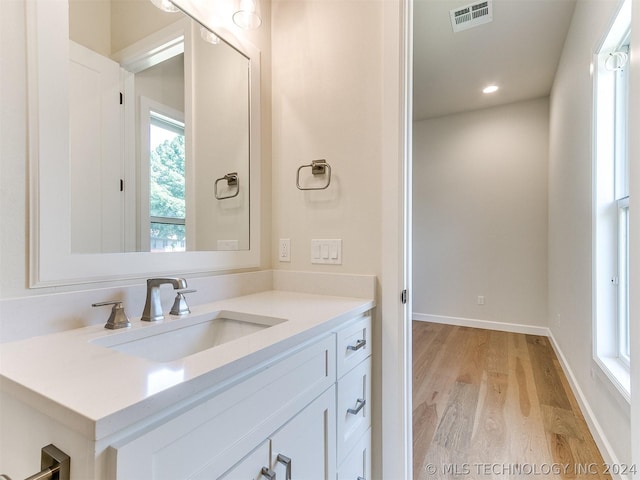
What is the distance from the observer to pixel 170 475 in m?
0.51

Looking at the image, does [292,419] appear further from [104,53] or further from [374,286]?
[104,53]

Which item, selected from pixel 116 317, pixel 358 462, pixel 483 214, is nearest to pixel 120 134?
pixel 116 317

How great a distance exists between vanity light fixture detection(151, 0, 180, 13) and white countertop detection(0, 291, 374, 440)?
1.11 metres

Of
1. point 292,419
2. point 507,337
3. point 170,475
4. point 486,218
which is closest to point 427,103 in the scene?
point 486,218

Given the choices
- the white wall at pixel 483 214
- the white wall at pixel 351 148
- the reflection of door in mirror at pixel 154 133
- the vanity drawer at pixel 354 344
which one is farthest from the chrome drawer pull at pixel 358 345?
the white wall at pixel 483 214

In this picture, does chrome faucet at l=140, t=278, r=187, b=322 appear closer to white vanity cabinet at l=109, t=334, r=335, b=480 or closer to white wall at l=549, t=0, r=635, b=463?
white vanity cabinet at l=109, t=334, r=335, b=480

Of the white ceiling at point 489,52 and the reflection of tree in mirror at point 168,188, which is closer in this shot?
the reflection of tree in mirror at point 168,188

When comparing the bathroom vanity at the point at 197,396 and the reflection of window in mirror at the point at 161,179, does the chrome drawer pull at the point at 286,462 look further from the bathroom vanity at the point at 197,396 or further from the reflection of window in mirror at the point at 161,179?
the reflection of window in mirror at the point at 161,179

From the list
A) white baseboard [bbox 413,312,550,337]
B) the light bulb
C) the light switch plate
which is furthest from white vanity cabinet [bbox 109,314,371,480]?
the light bulb

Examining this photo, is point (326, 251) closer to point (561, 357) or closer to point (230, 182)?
point (230, 182)

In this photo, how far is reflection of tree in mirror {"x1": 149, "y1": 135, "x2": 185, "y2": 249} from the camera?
1.12 meters

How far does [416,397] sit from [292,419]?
A: 1.72 meters

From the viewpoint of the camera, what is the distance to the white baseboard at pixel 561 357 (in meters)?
1.58

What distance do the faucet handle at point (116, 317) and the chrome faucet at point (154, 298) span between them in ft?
0.24
